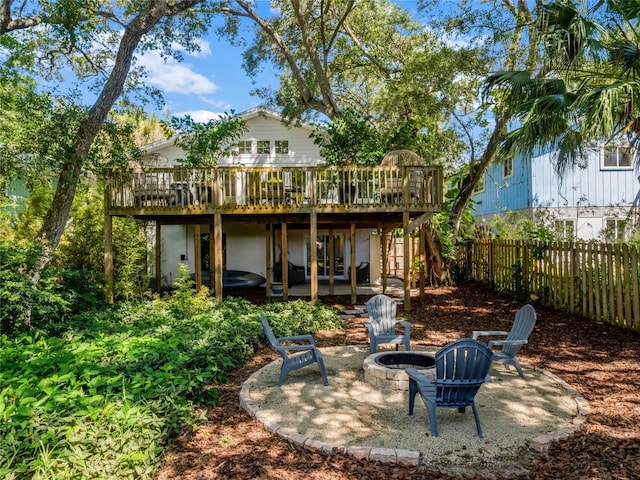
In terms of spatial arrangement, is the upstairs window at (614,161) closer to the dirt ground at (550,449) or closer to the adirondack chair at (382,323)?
the dirt ground at (550,449)

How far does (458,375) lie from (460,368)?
2.7 inches

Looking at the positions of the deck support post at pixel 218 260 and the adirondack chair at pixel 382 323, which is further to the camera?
the deck support post at pixel 218 260

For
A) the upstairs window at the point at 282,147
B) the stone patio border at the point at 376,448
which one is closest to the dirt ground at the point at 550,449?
the stone patio border at the point at 376,448

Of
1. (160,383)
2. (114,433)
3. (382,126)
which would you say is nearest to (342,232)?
(382,126)

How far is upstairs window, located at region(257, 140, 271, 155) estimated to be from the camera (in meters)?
16.3

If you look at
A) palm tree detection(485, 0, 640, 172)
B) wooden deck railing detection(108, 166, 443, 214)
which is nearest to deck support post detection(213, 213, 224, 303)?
wooden deck railing detection(108, 166, 443, 214)

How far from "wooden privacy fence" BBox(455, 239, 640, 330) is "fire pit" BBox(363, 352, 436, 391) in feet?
14.7

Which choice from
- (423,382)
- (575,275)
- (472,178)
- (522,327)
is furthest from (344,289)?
(423,382)

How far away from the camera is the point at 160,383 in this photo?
448 centimetres

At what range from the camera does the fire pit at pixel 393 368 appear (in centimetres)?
511

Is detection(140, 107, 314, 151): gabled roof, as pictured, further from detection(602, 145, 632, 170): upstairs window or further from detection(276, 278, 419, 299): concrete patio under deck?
detection(602, 145, 632, 170): upstairs window

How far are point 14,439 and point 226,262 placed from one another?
43.3 feet

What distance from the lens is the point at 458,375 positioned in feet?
13.0

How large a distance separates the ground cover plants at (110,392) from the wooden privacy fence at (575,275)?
5966mm
